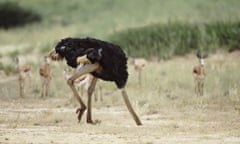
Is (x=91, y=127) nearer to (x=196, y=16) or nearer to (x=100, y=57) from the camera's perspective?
(x=100, y=57)

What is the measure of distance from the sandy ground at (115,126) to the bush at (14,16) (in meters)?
25.8

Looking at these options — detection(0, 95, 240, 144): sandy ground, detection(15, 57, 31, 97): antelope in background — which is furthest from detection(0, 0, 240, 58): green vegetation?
detection(0, 95, 240, 144): sandy ground

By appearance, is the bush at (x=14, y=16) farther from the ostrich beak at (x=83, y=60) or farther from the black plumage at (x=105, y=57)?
the ostrich beak at (x=83, y=60)

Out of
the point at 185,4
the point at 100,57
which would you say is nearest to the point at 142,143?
the point at 100,57

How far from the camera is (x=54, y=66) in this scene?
36.2m

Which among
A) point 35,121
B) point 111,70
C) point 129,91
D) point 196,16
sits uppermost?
point 111,70

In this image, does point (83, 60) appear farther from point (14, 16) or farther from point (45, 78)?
point (14, 16)

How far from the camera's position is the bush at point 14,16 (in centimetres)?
4838

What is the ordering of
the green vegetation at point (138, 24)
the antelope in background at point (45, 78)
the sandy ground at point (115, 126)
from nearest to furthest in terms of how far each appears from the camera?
1. the sandy ground at point (115, 126)
2. the antelope in background at point (45, 78)
3. the green vegetation at point (138, 24)

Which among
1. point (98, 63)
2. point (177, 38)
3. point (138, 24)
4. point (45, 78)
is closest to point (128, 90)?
point (45, 78)

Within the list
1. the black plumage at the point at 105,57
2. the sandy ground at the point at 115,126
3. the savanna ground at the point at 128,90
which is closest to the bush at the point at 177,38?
the savanna ground at the point at 128,90

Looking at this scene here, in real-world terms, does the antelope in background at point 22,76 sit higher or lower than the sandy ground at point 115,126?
lower

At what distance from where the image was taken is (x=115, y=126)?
652 inches

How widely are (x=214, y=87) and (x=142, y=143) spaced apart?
1275 cm
